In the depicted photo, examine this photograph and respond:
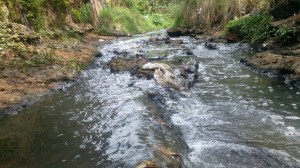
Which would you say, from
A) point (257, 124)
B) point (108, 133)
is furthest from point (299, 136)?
point (108, 133)

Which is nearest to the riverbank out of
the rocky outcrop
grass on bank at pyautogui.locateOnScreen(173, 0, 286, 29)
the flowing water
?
the flowing water

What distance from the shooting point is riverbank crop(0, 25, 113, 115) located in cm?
530

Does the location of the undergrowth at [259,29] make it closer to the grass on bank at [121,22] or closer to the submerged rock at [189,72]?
the submerged rock at [189,72]

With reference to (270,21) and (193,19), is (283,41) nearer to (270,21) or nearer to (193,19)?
(270,21)

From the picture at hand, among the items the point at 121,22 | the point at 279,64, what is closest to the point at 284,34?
the point at 279,64

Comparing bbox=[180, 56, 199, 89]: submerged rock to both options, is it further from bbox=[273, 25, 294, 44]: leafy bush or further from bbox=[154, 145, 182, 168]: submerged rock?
bbox=[154, 145, 182, 168]: submerged rock

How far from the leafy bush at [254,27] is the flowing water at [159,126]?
327 centimetres

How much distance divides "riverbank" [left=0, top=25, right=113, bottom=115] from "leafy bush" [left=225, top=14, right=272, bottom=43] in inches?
191

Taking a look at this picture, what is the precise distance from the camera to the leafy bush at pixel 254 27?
30.1 feet

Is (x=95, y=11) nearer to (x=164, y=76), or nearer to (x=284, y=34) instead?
(x=284, y=34)

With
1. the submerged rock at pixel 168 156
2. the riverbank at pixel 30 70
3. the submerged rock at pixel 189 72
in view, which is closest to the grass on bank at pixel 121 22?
the riverbank at pixel 30 70

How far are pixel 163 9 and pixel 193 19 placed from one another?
1757cm

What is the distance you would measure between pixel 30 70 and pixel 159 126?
13.1ft

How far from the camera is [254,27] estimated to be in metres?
9.80
